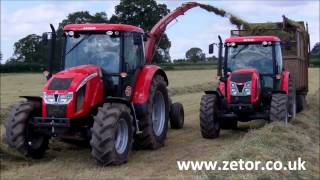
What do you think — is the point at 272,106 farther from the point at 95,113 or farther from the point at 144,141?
the point at 95,113

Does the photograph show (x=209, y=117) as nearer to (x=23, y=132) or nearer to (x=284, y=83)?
(x=284, y=83)

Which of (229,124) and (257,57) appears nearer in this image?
(257,57)

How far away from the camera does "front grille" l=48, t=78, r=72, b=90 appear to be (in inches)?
342

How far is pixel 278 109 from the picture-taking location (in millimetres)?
11500

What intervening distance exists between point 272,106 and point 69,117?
15.9 feet

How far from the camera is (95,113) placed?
9141 millimetres

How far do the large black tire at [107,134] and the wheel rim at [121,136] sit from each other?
0.03 meters

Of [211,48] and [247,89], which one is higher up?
[211,48]

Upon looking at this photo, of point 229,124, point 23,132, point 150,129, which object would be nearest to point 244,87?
point 229,124

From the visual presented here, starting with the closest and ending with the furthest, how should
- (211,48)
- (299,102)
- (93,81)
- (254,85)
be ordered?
(93,81) → (254,85) → (211,48) → (299,102)

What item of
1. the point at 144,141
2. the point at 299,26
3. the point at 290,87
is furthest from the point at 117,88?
the point at 299,26

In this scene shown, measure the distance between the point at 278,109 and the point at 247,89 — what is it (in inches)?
32.6

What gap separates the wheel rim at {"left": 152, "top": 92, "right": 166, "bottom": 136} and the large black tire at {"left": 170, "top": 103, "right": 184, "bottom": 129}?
193 centimetres

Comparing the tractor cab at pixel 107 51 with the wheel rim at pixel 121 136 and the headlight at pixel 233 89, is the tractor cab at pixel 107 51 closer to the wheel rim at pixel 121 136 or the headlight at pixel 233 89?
the wheel rim at pixel 121 136
